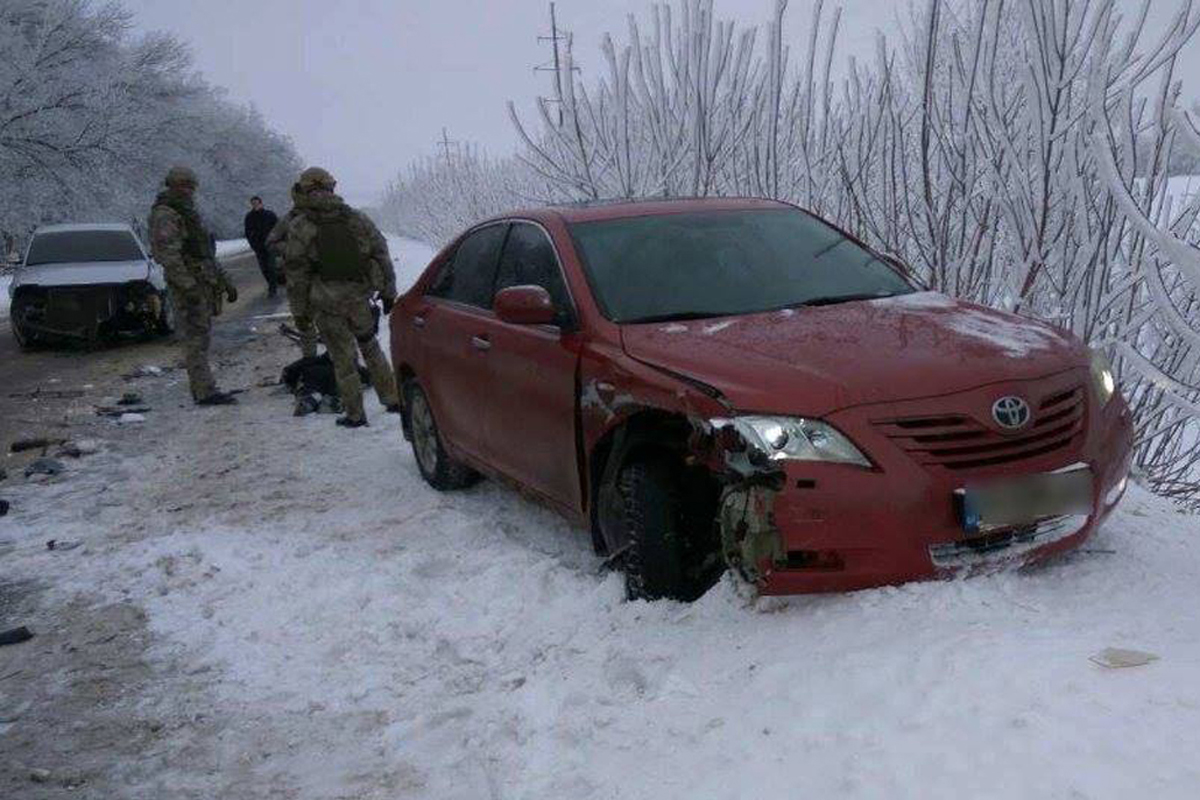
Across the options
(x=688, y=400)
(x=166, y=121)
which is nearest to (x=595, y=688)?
(x=688, y=400)

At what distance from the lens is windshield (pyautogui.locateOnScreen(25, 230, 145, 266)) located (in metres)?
14.2

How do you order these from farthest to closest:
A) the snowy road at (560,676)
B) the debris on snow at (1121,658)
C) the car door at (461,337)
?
the car door at (461,337) → the debris on snow at (1121,658) → the snowy road at (560,676)

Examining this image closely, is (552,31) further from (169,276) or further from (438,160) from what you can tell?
(169,276)

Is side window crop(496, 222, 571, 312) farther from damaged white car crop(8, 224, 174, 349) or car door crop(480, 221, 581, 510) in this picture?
damaged white car crop(8, 224, 174, 349)

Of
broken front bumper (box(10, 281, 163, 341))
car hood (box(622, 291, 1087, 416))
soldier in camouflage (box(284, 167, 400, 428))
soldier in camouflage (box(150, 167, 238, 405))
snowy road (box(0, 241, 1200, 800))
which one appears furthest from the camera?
broken front bumper (box(10, 281, 163, 341))

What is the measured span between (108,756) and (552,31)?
38745mm

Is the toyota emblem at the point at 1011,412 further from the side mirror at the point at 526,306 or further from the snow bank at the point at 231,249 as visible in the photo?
the snow bank at the point at 231,249

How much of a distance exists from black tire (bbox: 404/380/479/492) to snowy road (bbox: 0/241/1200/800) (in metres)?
0.58

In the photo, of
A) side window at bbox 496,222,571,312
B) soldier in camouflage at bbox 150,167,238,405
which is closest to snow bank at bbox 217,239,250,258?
soldier in camouflage at bbox 150,167,238,405

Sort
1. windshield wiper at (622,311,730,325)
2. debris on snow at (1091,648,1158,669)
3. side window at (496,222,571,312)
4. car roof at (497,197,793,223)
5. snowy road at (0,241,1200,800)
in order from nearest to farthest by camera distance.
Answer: snowy road at (0,241,1200,800) → debris on snow at (1091,648,1158,669) → windshield wiper at (622,311,730,325) → side window at (496,222,571,312) → car roof at (497,197,793,223)

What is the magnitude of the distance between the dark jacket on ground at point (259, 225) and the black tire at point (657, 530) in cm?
1651

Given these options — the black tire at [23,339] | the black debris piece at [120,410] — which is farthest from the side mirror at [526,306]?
the black tire at [23,339]

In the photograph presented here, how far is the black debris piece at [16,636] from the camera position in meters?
4.28

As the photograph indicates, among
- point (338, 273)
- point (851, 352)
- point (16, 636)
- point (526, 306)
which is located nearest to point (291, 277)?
point (338, 273)
